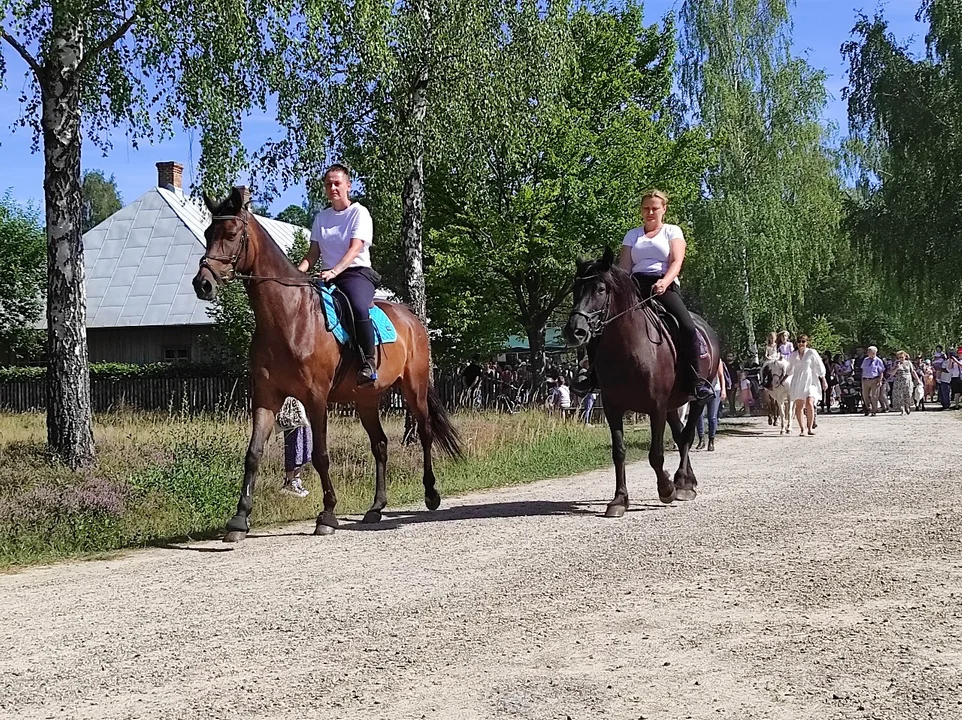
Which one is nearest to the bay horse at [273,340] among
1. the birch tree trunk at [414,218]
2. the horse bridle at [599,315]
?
the horse bridle at [599,315]

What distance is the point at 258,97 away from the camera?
14.6 meters

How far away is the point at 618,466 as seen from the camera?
996cm

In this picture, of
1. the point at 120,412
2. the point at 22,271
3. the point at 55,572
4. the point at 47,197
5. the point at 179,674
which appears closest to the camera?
the point at 179,674

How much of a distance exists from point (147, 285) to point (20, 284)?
195 inches

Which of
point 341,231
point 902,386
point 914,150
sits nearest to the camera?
point 341,231

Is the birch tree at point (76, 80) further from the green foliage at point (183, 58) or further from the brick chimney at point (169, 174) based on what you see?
the brick chimney at point (169, 174)

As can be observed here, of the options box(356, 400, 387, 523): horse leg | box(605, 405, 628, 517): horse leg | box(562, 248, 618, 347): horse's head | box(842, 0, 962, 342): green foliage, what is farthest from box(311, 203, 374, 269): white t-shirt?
box(842, 0, 962, 342): green foliage

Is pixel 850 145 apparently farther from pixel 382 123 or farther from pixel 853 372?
pixel 382 123

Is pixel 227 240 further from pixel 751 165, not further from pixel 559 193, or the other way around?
pixel 751 165

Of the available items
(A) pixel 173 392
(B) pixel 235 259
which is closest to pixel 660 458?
(B) pixel 235 259

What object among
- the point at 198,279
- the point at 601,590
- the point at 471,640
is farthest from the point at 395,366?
the point at 471,640

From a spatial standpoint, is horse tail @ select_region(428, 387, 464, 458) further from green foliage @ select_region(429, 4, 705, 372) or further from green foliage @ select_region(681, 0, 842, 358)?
green foliage @ select_region(681, 0, 842, 358)

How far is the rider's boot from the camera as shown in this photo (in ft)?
32.1

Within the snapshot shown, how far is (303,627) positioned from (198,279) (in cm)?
365
